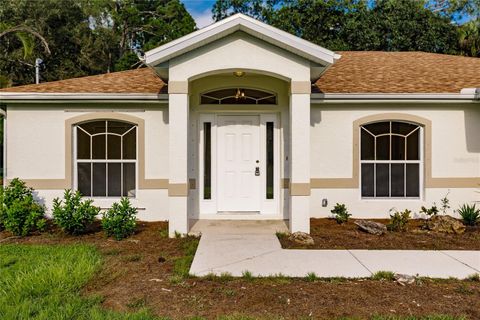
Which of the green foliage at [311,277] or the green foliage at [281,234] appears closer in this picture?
the green foliage at [311,277]

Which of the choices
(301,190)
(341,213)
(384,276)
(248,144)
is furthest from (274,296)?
(248,144)

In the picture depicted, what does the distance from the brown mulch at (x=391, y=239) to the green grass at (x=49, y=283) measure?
3.45 meters

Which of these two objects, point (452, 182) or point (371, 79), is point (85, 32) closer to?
point (371, 79)

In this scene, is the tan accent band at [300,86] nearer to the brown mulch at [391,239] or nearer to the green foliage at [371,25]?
the brown mulch at [391,239]

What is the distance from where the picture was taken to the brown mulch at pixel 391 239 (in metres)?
6.98

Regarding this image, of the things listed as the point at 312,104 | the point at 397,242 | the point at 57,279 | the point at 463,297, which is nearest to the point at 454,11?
the point at 312,104

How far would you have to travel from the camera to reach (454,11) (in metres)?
27.1

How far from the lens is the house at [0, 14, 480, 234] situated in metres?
9.10

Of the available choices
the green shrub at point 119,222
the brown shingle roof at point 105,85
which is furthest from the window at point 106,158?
the green shrub at point 119,222

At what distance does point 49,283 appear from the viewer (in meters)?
4.95

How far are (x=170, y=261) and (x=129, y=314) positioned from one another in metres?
1.99

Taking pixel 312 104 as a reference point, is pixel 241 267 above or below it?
below

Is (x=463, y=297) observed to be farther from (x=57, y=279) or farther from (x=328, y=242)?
(x=57, y=279)

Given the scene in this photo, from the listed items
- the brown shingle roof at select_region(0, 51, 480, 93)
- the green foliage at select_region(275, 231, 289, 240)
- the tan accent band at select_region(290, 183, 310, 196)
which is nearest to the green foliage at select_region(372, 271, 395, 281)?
the green foliage at select_region(275, 231, 289, 240)
